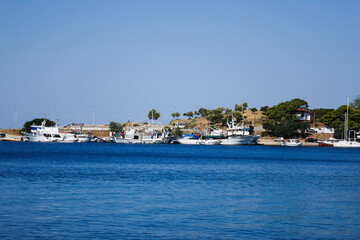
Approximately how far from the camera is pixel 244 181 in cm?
4528

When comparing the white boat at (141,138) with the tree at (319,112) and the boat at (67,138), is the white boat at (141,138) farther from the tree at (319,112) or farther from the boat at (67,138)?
the tree at (319,112)

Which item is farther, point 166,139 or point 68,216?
point 166,139

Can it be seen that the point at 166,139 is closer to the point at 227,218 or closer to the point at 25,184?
the point at 25,184

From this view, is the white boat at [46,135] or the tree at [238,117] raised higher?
the tree at [238,117]

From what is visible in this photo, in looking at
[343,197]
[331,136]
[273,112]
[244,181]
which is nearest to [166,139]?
[273,112]

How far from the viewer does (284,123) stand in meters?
162

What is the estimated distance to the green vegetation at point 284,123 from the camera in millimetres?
156625

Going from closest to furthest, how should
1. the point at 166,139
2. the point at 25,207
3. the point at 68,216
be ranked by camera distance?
1. the point at 68,216
2. the point at 25,207
3. the point at 166,139

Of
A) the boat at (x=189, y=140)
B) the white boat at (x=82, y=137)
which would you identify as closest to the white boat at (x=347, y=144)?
the boat at (x=189, y=140)

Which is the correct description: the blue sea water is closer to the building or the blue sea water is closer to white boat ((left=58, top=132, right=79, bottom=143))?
the building

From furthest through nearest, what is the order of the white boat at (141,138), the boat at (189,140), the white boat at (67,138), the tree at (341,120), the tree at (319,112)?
the white boat at (141,138) < the tree at (319,112) < the boat at (189,140) < the white boat at (67,138) < the tree at (341,120)

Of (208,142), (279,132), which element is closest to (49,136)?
(208,142)

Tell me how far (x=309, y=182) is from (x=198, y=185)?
11.4m

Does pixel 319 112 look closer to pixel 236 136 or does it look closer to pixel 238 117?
pixel 238 117
